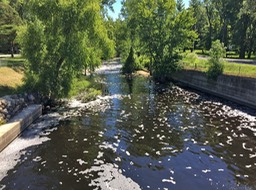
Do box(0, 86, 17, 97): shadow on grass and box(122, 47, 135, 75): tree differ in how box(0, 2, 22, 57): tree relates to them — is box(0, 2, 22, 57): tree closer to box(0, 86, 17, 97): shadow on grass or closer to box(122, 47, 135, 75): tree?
box(0, 86, 17, 97): shadow on grass

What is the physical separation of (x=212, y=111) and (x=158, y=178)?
14543mm

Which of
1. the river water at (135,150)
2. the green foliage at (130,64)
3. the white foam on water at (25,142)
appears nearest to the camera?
the river water at (135,150)

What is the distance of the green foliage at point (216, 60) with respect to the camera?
1251 inches

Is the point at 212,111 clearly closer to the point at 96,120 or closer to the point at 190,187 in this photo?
the point at 96,120

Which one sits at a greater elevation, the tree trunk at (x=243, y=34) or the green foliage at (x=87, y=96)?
the tree trunk at (x=243, y=34)

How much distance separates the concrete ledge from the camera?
1572cm

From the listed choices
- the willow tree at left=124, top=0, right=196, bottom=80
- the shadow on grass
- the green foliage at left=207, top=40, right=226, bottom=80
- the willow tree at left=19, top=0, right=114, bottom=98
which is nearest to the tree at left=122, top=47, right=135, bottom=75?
the willow tree at left=124, top=0, right=196, bottom=80

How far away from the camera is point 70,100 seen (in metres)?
28.2

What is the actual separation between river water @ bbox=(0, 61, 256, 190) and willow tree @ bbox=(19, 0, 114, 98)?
338 centimetres

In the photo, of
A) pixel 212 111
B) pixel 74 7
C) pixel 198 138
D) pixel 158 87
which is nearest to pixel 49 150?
pixel 198 138

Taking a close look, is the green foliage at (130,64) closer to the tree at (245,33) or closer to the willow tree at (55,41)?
the tree at (245,33)

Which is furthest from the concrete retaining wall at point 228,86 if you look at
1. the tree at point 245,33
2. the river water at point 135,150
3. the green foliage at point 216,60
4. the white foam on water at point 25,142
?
the tree at point 245,33

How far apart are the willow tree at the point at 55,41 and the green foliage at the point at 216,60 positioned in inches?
614

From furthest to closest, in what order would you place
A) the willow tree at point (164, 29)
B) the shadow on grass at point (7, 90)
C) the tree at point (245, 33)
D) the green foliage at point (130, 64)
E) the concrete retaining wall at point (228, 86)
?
the tree at point (245, 33), the green foliage at point (130, 64), the willow tree at point (164, 29), the concrete retaining wall at point (228, 86), the shadow on grass at point (7, 90)
